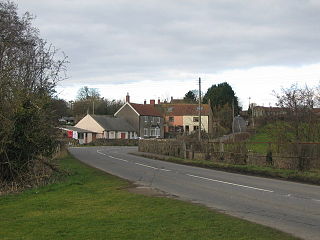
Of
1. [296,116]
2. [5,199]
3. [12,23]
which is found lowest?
[5,199]

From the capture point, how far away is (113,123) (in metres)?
101

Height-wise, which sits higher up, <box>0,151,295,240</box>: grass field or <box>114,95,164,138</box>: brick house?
<box>114,95,164,138</box>: brick house

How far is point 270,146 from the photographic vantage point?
26.1 m

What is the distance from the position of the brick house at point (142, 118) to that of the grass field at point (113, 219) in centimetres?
8939

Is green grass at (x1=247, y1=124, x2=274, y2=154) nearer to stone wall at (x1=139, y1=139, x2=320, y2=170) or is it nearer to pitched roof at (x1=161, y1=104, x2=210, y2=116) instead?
stone wall at (x1=139, y1=139, x2=320, y2=170)

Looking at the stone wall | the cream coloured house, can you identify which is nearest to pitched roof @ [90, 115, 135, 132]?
the cream coloured house

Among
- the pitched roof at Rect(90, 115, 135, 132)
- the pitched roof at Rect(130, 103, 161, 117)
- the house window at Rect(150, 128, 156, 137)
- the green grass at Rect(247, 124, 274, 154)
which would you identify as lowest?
the green grass at Rect(247, 124, 274, 154)

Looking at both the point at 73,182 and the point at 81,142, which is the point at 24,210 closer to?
the point at 73,182

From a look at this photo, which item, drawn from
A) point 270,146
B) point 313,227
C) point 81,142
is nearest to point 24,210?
point 313,227

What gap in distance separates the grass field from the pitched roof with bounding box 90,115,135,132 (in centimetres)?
8343

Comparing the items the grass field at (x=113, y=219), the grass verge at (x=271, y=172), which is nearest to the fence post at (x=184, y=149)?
the grass verge at (x=271, y=172)

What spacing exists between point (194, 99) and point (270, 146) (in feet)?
365

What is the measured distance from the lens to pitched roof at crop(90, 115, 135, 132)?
98294 millimetres

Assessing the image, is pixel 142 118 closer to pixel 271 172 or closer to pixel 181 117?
pixel 181 117
